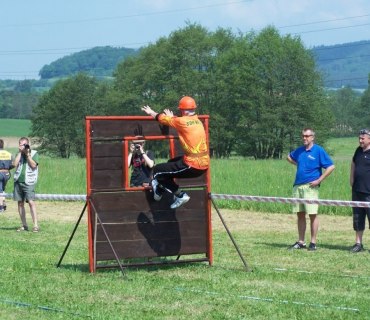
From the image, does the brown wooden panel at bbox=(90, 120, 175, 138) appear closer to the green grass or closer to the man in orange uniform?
the man in orange uniform

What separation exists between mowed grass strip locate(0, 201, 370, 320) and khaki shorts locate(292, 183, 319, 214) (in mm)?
675

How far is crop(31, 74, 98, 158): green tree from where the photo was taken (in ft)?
293

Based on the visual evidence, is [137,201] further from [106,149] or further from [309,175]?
[309,175]

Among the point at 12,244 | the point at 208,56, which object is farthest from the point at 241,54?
the point at 12,244

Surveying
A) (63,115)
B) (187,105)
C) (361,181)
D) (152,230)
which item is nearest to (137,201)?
(152,230)

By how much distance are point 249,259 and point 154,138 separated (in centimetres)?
249

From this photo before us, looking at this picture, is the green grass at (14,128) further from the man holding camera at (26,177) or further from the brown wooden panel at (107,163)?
the brown wooden panel at (107,163)

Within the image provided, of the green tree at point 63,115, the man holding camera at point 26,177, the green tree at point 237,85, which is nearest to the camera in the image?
the man holding camera at point 26,177

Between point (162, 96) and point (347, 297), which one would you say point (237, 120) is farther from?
point (347, 297)

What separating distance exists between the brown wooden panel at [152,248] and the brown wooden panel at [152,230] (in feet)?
0.19

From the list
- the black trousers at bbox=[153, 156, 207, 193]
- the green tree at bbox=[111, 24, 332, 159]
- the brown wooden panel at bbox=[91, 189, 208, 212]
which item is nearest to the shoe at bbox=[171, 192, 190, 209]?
the black trousers at bbox=[153, 156, 207, 193]

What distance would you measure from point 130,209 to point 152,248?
59 cm

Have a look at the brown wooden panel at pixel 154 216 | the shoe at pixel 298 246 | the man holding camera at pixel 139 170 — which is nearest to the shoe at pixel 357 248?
the shoe at pixel 298 246

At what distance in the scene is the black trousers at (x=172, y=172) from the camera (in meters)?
10.9
